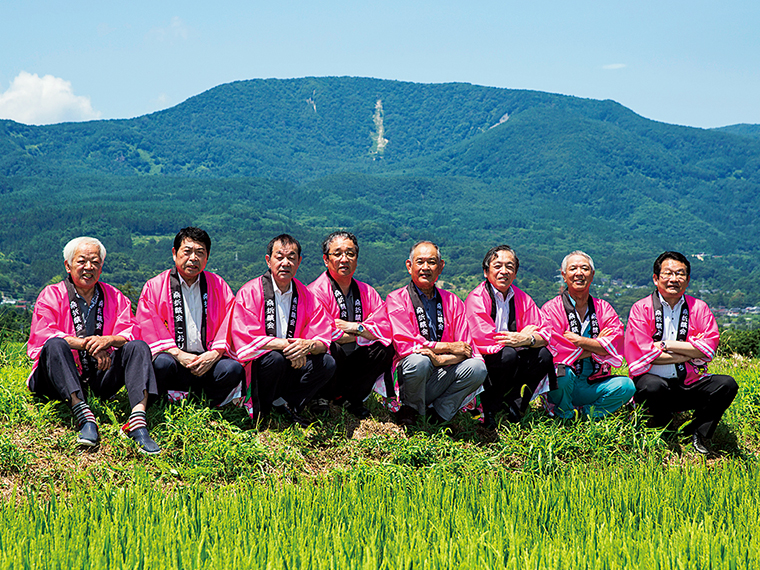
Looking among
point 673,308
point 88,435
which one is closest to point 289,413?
point 88,435

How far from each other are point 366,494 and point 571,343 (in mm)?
2588

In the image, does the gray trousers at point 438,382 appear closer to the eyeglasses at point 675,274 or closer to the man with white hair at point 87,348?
the eyeglasses at point 675,274

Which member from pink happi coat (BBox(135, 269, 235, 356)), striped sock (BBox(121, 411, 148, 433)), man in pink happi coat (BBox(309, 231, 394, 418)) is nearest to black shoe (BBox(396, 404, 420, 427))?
man in pink happi coat (BBox(309, 231, 394, 418))

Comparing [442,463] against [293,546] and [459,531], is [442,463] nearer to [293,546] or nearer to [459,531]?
[459,531]

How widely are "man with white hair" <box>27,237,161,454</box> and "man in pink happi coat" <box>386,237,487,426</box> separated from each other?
2174 millimetres

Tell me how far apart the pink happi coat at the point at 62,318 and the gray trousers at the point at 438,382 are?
2407 millimetres

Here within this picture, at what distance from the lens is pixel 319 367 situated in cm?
539

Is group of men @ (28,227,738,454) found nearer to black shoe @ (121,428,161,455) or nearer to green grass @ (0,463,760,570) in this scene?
black shoe @ (121,428,161,455)

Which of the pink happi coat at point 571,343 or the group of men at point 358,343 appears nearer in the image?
the group of men at point 358,343

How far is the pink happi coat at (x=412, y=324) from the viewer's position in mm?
5664

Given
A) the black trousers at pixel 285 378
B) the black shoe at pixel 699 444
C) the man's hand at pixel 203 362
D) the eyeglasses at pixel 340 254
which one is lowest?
the black shoe at pixel 699 444

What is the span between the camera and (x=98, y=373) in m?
5.18

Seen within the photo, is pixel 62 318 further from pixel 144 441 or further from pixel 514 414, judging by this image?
pixel 514 414

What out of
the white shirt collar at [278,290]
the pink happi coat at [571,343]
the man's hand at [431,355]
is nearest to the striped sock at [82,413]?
the white shirt collar at [278,290]
